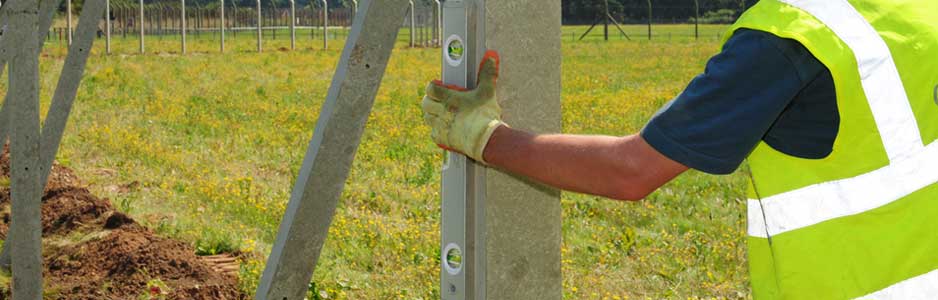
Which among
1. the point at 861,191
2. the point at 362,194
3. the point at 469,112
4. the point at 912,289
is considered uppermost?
the point at 469,112

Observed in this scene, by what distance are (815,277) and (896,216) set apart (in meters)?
0.17

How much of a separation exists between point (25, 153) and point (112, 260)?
1.33 m

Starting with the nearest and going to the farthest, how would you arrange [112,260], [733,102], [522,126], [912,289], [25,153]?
[733,102] < [912,289] < [522,126] < [25,153] < [112,260]

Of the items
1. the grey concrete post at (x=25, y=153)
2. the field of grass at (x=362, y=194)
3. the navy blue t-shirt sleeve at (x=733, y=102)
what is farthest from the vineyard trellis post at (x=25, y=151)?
the navy blue t-shirt sleeve at (x=733, y=102)

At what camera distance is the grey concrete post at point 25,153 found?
3721 mm

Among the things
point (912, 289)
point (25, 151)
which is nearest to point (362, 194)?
point (25, 151)

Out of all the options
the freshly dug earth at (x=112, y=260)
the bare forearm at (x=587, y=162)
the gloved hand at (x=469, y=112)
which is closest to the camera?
the bare forearm at (x=587, y=162)

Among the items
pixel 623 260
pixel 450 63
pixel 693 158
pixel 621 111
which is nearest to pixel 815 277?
pixel 693 158

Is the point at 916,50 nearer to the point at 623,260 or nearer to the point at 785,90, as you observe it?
the point at 785,90

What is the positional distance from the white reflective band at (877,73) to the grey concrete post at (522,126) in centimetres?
62

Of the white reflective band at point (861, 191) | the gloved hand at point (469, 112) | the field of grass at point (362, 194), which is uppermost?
the gloved hand at point (469, 112)

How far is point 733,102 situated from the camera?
1635 mm

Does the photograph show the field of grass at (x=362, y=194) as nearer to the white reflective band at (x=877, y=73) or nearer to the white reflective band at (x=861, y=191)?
the white reflective band at (x=861, y=191)

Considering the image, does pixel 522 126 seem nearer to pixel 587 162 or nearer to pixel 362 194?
pixel 587 162
